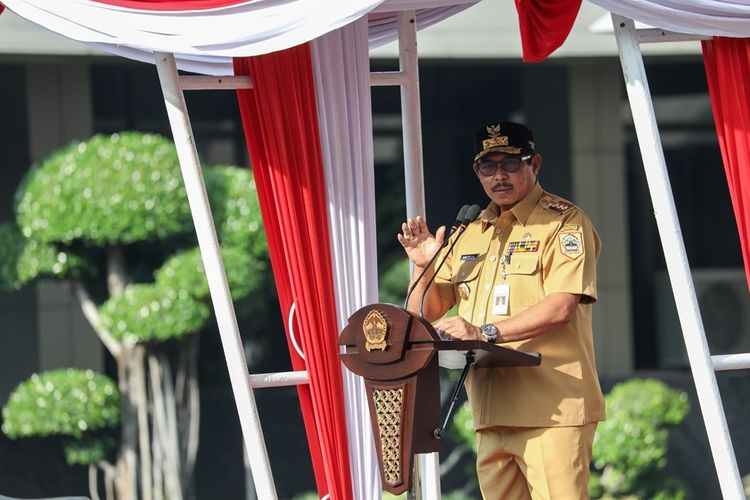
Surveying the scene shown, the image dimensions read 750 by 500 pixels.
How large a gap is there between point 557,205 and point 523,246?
0.51ft

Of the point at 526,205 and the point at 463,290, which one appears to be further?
the point at 463,290

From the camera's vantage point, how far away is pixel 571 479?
11.9 feet

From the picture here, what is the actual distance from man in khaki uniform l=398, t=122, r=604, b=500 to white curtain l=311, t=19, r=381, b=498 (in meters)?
0.31

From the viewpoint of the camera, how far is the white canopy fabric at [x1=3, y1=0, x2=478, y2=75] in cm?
373

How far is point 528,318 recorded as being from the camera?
11.7 ft

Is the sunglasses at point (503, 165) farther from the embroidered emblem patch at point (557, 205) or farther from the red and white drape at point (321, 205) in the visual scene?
the red and white drape at point (321, 205)

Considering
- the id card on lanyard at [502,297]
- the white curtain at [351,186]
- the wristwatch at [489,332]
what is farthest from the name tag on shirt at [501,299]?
the white curtain at [351,186]

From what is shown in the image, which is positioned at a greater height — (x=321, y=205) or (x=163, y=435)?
(x=321, y=205)

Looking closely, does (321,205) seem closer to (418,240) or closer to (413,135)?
(418,240)

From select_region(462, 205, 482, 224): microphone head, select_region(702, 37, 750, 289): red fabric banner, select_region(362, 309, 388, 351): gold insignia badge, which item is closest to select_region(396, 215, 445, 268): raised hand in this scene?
select_region(462, 205, 482, 224): microphone head

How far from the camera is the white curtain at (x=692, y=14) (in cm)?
382

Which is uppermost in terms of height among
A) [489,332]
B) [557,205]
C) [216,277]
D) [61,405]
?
[557,205]

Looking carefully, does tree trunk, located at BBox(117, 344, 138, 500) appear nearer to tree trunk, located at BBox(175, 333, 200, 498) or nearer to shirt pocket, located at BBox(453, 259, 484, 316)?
tree trunk, located at BBox(175, 333, 200, 498)

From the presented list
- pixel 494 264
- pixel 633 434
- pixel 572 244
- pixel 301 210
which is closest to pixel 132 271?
pixel 633 434
